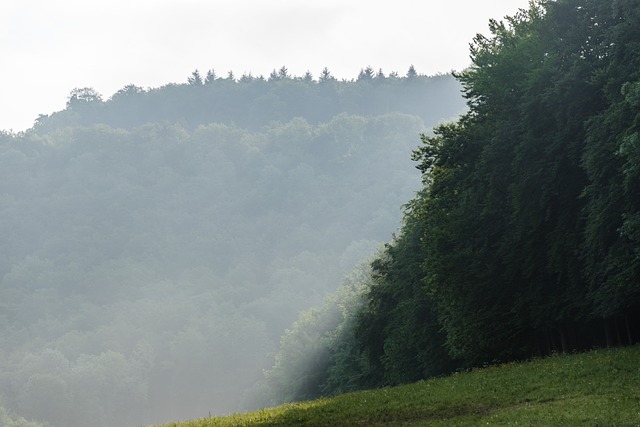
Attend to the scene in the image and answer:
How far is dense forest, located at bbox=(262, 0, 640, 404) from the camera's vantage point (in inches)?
1583

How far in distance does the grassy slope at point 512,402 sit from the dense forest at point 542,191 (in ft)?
20.4

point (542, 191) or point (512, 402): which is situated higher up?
point (542, 191)

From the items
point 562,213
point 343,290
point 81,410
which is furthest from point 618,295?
point 81,410

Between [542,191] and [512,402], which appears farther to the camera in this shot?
[542,191]

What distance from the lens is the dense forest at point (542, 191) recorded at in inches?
1583

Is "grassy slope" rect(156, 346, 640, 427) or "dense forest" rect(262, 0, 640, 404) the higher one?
"dense forest" rect(262, 0, 640, 404)

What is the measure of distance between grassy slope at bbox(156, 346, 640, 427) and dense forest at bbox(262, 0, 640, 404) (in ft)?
20.4

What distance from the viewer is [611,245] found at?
41000 millimetres

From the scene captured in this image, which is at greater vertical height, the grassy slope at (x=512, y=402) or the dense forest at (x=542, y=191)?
the dense forest at (x=542, y=191)

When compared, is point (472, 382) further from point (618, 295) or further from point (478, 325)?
point (478, 325)

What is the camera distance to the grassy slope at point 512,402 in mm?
26406

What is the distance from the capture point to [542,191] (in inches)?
1800

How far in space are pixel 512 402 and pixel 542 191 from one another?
17.8 m

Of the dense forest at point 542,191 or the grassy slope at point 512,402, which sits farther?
the dense forest at point 542,191
